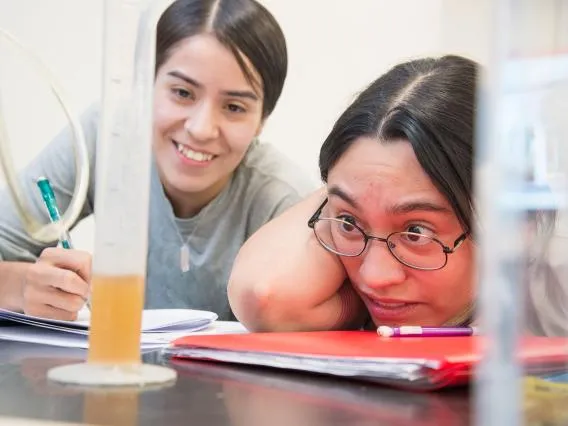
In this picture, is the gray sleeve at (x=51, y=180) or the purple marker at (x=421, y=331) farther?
the gray sleeve at (x=51, y=180)

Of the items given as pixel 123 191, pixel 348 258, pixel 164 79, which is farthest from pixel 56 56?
pixel 123 191

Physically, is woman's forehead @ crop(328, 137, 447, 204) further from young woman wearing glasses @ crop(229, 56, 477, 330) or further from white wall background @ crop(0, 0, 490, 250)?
white wall background @ crop(0, 0, 490, 250)

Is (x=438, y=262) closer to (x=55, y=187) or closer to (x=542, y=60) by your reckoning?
(x=542, y=60)

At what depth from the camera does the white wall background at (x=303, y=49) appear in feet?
7.41

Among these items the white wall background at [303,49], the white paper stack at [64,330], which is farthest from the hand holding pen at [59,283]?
the white wall background at [303,49]

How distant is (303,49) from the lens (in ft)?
7.75

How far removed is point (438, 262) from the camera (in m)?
0.98

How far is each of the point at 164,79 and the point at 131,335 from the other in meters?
1.27

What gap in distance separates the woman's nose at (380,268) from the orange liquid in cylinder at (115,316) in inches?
18.1

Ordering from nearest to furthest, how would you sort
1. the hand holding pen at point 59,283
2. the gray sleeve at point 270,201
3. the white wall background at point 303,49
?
the hand holding pen at point 59,283 → the gray sleeve at point 270,201 → the white wall background at point 303,49

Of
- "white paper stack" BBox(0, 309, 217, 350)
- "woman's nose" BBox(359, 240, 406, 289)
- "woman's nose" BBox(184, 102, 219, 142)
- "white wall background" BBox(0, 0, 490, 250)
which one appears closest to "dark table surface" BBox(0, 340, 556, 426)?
"white paper stack" BBox(0, 309, 217, 350)

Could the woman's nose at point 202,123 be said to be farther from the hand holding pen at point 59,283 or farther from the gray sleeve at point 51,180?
the hand holding pen at point 59,283

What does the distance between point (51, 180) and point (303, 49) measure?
0.95 meters

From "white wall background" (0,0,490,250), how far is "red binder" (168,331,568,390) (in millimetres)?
1494
